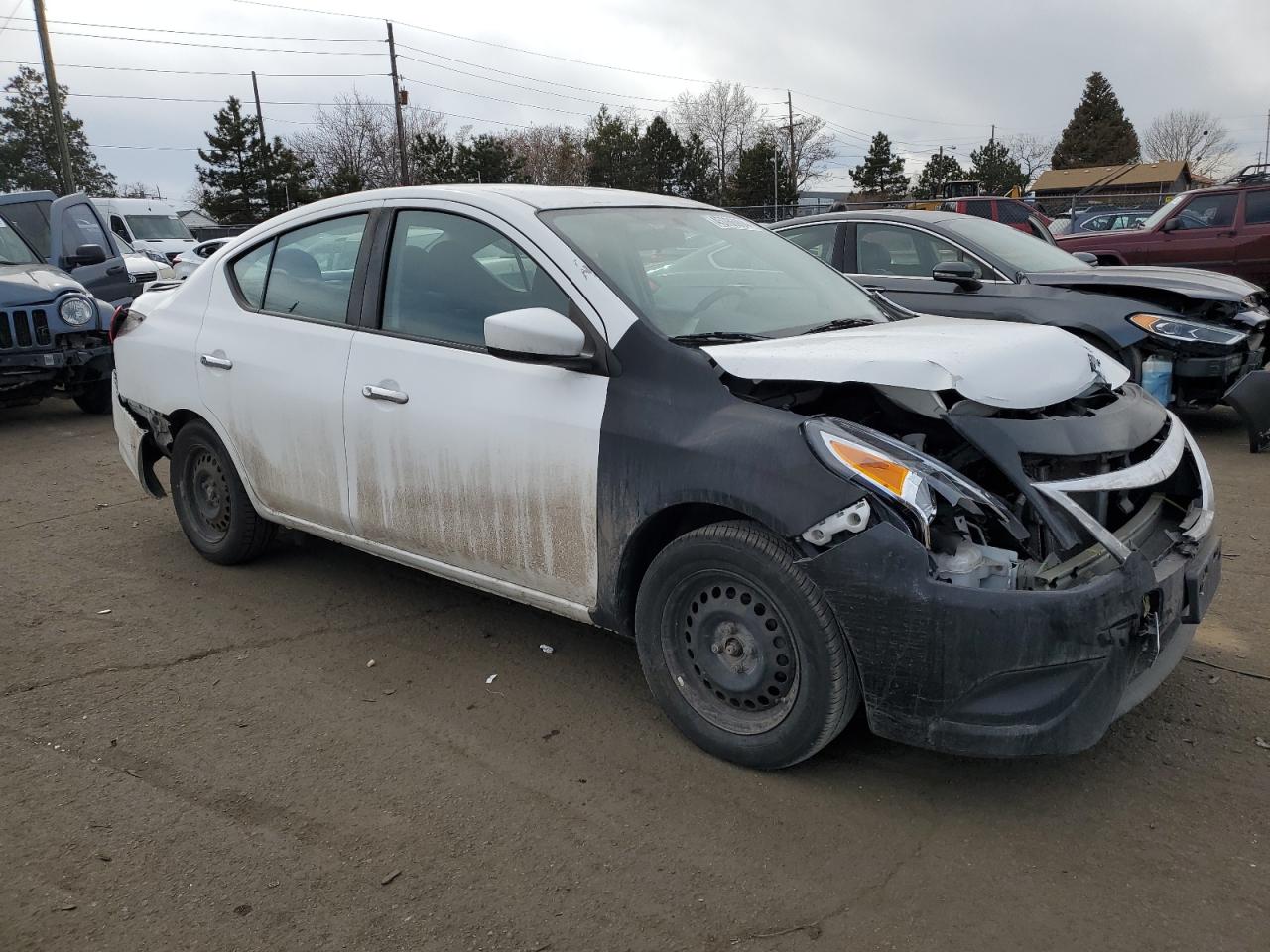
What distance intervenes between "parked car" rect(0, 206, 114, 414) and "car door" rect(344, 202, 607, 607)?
646 centimetres

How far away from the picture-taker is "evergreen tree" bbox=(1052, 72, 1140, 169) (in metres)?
76.8

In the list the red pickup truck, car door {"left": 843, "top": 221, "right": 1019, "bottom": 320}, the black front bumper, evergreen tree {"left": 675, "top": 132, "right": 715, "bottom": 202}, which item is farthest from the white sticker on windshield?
evergreen tree {"left": 675, "top": 132, "right": 715, "bottom": 202}

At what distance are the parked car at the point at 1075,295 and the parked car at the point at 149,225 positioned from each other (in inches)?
769

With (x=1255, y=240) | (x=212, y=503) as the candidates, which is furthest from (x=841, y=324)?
(x=1255, y=240)

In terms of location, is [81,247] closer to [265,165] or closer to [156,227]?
[156,227]

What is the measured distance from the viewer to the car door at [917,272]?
761cm

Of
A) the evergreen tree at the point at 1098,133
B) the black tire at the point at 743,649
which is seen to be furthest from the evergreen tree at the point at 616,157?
the black tire at the point at 743,649

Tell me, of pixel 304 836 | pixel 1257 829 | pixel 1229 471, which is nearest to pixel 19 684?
pixel 304 836

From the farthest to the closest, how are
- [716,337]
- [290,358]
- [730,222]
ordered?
[730,222] < [290,358] < [716,337]

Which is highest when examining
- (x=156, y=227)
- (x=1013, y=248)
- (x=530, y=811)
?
(x=156, y=227)

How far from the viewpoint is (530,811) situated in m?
3.03

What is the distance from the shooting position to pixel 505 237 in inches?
147

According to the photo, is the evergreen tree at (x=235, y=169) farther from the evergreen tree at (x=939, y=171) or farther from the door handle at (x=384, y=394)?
the door handle at (x=384, y=394)

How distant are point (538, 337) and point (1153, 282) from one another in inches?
254
